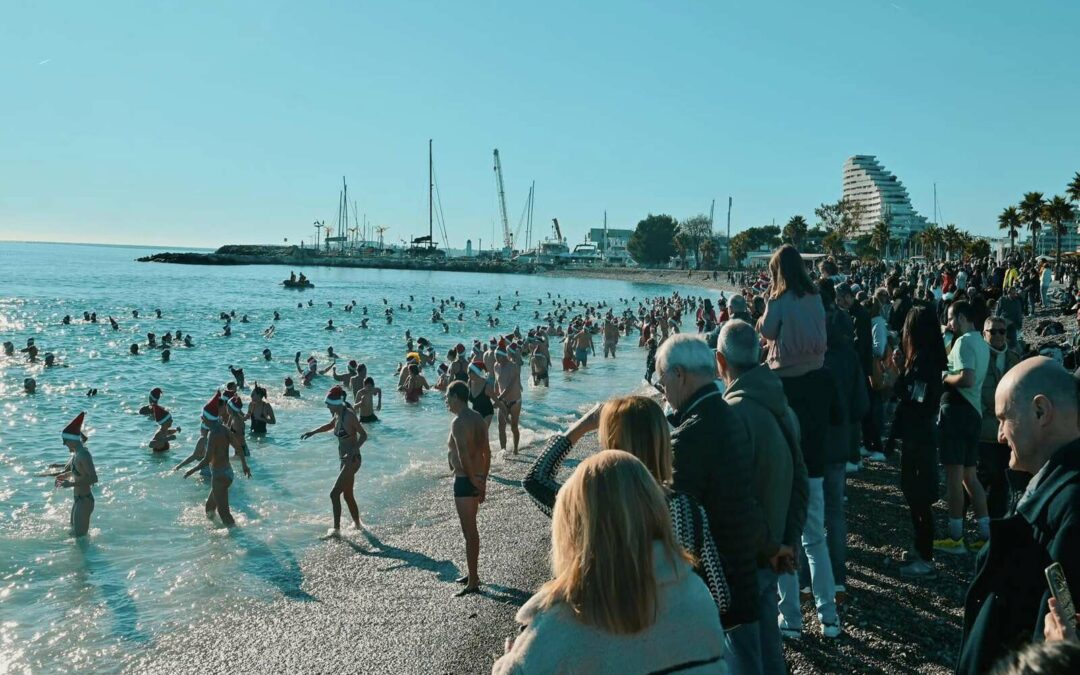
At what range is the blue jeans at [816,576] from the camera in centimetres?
486

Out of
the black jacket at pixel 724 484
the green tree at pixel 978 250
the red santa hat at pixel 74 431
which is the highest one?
the green tree at pixel 978 250

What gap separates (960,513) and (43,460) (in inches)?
599

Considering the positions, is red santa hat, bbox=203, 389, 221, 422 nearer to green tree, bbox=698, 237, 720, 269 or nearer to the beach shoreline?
the beach shoreline

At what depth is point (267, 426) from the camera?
17047mm

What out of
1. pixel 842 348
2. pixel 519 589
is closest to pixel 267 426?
pixel 519 589

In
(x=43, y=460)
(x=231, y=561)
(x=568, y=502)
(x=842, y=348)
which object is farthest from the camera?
(x=43, y=460)

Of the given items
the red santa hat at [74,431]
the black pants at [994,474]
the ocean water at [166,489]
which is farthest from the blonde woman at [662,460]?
the red santa hat at [74,431]

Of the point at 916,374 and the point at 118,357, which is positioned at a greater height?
the point at 916,374

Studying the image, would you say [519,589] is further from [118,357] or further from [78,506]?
[118,357]

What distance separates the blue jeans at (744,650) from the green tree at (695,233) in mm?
136382

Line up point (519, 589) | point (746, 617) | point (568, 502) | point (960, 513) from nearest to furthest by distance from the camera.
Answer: point (568, 502) → point (746, 617) → point (960, 513) → point (519, 589)

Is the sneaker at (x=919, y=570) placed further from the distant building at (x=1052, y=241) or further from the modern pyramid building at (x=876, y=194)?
the modern pyramid building at (x=876, y=194)

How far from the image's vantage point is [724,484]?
122 inches

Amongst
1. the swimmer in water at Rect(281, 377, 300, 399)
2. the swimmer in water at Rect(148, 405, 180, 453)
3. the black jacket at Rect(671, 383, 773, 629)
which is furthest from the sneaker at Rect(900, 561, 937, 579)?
the swimmer in water at Rect(281, 377, 300, 399)
